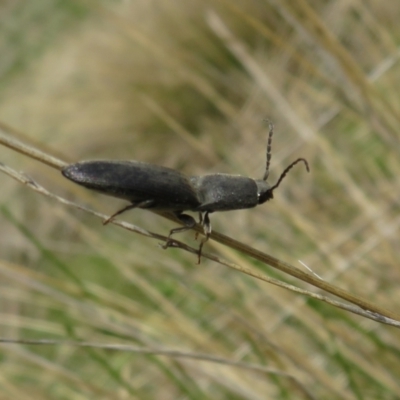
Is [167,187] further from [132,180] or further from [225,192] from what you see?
[225,192]

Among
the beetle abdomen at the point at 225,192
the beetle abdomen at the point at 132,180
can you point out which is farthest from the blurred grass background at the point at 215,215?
the beetle abdomen at the point at 132,180

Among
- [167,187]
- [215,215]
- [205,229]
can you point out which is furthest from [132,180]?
[215,215]

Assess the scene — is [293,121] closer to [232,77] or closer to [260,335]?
[260,335]

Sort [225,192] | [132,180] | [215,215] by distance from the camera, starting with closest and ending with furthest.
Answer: [132,180]
[225,192]
[215,215]

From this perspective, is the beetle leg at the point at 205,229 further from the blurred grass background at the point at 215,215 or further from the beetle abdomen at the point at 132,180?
the blurred grass background at the point at 215,215

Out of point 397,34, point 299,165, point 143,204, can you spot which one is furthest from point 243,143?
point 143,204

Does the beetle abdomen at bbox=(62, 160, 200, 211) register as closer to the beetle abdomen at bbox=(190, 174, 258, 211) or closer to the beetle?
the beetle

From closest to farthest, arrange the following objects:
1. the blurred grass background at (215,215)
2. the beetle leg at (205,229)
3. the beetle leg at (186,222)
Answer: the beetle leg at (205,229)
the beetle leg at (186,222)
the blurred grass background at (215,215)

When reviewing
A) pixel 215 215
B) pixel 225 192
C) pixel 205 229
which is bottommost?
pixel 205 229
